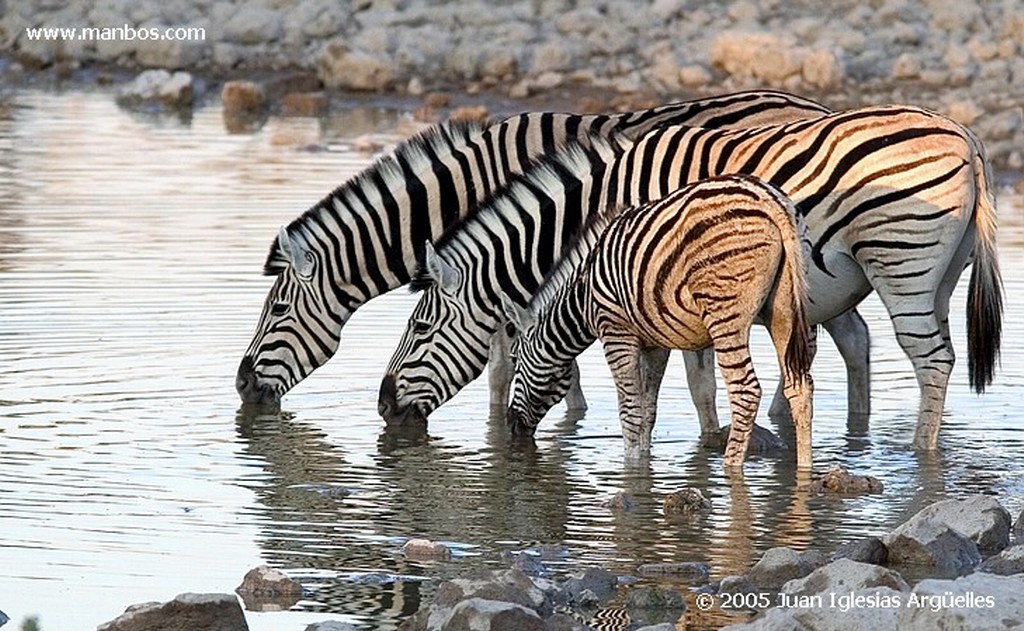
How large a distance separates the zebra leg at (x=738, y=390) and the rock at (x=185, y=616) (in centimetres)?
322

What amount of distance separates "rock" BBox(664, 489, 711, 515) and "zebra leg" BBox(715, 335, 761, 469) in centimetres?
77

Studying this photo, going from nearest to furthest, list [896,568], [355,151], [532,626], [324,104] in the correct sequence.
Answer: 1. [532,626]
2. [896,568]
3. [355,151]
4. [324,104]

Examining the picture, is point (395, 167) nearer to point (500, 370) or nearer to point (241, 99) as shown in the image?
point (500, 370)

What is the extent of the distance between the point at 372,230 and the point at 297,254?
39 centimetres

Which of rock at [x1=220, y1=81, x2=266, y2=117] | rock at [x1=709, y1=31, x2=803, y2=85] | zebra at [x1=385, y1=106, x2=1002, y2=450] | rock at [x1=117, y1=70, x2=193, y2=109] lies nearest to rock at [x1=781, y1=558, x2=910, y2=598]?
zebra at [x1=385, y1=106, x2=1002, y2=450]

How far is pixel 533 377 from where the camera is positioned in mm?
10273

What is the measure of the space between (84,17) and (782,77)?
952cm

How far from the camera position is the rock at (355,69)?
956 inches

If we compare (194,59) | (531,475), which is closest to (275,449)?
(531,475)

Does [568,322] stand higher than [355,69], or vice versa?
[355,69]

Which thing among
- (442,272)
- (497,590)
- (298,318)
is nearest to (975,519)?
(497,590)

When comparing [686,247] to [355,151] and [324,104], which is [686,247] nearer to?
[355,151]

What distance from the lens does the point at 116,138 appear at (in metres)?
21.4

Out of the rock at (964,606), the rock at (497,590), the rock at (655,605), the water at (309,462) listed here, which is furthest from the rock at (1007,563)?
the rock at (497,590)
